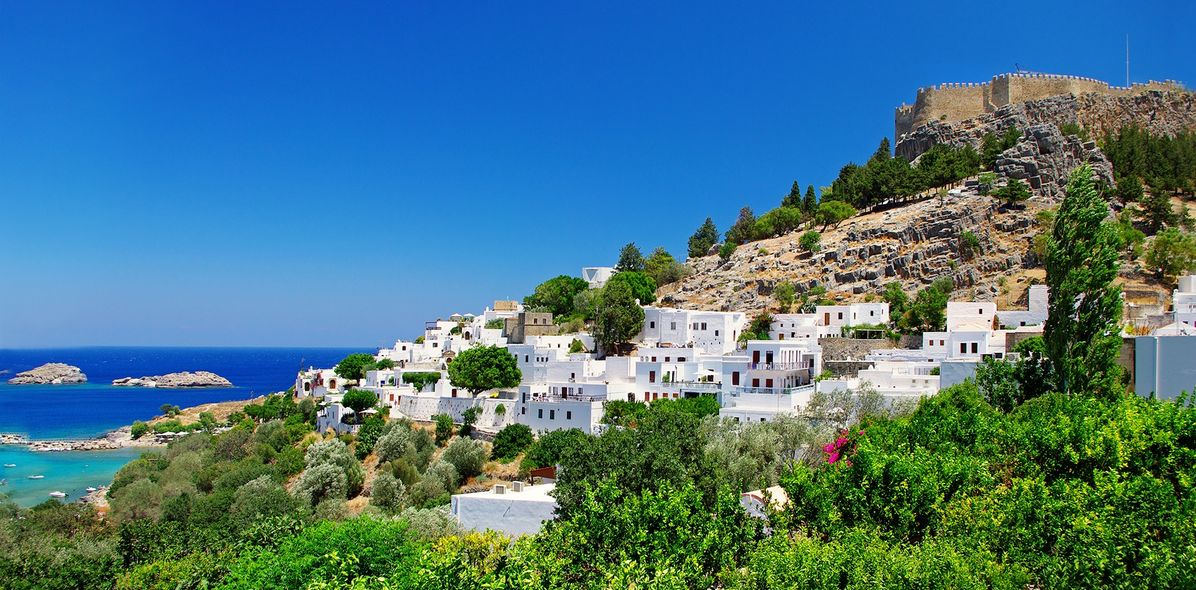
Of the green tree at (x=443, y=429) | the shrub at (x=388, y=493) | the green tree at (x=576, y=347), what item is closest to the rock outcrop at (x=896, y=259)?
the green tree at (x=576, y=347)

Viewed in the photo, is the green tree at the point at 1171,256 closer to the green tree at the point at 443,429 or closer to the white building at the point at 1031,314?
the white building at the point at 1031,314

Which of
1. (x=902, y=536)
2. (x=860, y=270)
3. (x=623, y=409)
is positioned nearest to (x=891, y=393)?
(x=623, y=409)

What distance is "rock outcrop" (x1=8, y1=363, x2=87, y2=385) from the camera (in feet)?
464

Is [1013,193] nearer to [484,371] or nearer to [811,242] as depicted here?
[811,242]

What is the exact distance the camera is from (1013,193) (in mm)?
57688

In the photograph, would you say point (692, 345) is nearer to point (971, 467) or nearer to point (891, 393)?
point (891, 393)

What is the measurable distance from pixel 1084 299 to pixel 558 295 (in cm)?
4298

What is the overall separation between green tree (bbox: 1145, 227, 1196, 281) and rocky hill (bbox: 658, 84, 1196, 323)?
2.84 ft

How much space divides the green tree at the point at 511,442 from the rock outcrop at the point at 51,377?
13528 cm

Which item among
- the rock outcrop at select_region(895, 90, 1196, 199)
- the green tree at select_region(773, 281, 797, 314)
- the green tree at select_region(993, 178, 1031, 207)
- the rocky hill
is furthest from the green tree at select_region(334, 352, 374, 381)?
the rock outcrop at select_region(895, 90, 1196, 199)

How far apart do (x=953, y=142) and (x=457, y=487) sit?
54344mm

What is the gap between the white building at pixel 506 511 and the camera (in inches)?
760

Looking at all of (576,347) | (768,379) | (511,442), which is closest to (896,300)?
(768,379)

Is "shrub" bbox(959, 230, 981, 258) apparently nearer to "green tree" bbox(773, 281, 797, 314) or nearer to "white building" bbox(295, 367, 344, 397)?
"green tree" bbox(773, 281, 797, 314)
